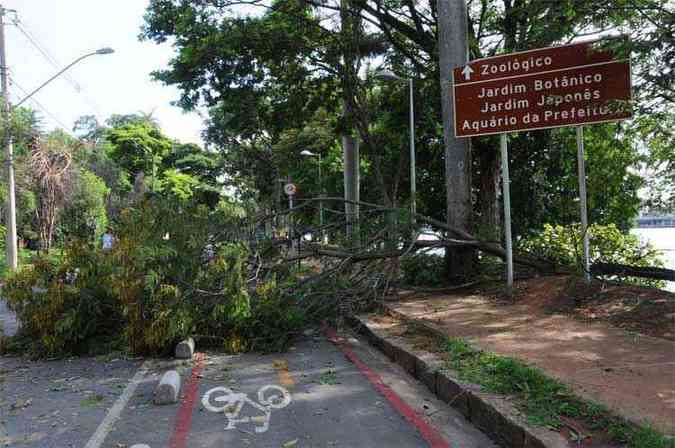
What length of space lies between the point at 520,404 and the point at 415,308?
17.3ft

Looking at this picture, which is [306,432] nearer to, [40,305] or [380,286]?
[40,305]

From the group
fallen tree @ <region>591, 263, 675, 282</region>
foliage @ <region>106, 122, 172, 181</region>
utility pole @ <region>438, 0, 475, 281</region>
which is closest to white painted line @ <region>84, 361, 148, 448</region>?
utility pole @ <region>438, 0, 475, 281</region>

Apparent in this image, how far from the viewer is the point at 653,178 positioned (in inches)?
338

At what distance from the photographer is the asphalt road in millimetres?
4656

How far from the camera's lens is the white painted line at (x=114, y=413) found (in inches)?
183

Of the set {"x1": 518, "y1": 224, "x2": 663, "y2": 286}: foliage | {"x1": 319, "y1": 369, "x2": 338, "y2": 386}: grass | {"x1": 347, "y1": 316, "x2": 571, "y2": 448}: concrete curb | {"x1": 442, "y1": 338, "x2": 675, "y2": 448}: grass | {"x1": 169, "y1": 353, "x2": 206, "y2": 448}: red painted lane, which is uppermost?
{"x1": 518, "y1": 224, "x2": 663, "y2": 286}: foliage

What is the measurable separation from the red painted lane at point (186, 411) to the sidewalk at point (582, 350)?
3237mm

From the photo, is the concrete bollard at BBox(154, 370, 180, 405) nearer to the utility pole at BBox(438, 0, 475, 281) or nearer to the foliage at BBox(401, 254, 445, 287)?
the foliage at BBox(401, 254, 445, 287)

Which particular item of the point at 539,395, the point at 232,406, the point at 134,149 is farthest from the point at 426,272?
the point at 134,149

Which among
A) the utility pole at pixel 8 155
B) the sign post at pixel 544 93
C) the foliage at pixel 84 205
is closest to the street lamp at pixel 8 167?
the utility pole at pixel 8 155

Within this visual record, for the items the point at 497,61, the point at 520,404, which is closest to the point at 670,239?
the point at 497,61

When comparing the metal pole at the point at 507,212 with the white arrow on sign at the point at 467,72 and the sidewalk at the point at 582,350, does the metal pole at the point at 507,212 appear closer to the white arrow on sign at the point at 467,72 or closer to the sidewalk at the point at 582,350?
the sidewalk at the point at 582,350

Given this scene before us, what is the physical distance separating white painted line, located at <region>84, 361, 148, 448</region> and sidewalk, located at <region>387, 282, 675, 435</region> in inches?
153

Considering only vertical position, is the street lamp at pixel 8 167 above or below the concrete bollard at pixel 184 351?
above
